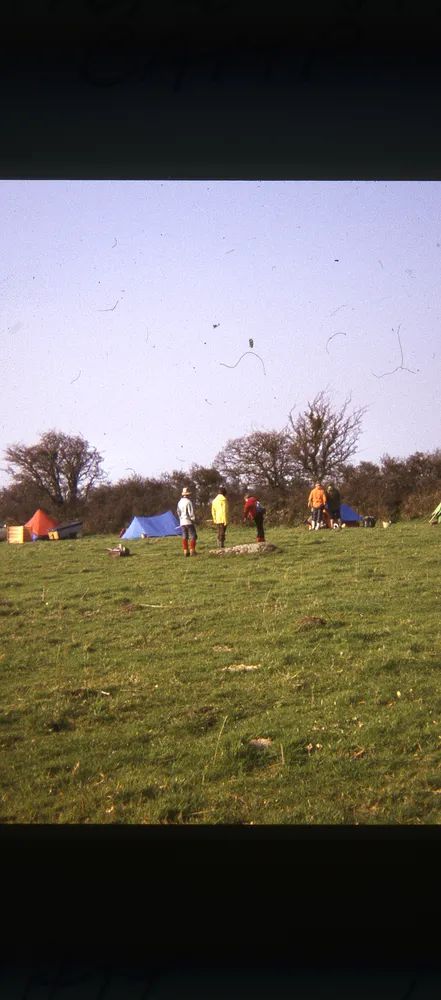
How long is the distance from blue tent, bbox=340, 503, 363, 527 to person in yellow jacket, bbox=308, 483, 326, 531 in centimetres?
11

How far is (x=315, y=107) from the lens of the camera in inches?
61.4

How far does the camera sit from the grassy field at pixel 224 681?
8.67 feet

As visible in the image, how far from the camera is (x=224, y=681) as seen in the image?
10.3 feet

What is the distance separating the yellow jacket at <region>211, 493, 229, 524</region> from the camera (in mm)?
3242

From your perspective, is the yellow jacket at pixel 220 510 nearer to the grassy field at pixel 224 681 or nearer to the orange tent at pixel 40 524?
the grassy field at pixel 224 681

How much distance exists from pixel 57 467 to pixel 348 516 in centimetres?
120

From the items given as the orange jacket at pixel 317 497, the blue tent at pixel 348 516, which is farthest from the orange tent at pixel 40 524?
the blue tent at pixel 348 516

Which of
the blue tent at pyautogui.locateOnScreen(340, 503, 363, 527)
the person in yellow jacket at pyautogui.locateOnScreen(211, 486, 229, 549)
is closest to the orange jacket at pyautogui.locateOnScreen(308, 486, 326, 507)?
the blue tent at pyautogui.locateOnScreen(340, 503, 363, 527)

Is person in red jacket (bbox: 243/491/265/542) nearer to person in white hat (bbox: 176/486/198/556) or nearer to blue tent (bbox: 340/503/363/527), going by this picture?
person in white hat (bbox: 176/486/198/556)

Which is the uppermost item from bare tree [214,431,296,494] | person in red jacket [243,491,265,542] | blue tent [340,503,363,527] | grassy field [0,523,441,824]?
bare tree [214,431,296,494]

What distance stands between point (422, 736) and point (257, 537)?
1.03 meters

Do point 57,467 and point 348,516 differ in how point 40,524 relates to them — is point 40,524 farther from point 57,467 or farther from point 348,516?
point 348,516
